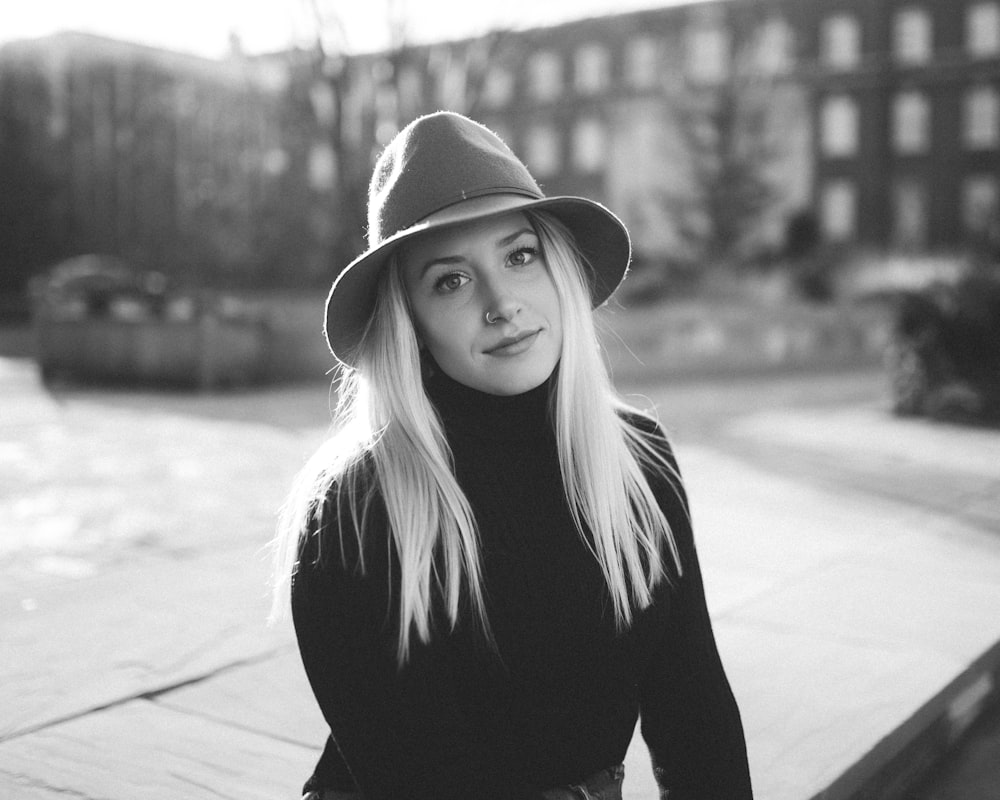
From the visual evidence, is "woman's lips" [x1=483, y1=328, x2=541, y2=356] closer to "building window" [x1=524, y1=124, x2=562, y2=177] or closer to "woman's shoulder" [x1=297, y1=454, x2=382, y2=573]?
"woman's shoulder" [x1=297, y1=454, x2=382, y2=573]

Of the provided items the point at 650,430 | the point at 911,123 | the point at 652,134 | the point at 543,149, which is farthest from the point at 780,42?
the point at 650,430

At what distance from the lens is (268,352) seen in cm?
1272

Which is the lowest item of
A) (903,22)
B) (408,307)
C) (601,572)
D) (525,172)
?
(601,572)

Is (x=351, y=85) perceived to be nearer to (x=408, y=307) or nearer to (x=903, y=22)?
(x=408, y=307)

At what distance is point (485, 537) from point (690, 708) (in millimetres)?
527

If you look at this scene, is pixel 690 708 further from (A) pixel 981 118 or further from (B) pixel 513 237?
(A) pixel 981 118

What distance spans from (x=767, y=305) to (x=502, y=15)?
7.74m

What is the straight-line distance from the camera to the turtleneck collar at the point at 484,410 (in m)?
2.04

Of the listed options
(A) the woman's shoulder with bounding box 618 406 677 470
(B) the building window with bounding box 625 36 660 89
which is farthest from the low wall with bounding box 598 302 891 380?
(B) the building window with bounding box 625 36 660 89

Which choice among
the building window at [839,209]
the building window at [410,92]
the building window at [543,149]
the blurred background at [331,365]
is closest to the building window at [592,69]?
the building window at [543,149]

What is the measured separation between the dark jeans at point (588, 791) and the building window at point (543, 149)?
48264mm

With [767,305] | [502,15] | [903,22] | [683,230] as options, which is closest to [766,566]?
[502,15]

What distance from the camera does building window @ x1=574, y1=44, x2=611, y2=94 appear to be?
4853cm

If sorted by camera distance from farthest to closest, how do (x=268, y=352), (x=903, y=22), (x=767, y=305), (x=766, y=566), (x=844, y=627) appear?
1. (x=903, y=22)
2. (x=767, y=305)
3. (x=268, y=352)
4. (x=766, y=566)
5. (x=844, y=627)
